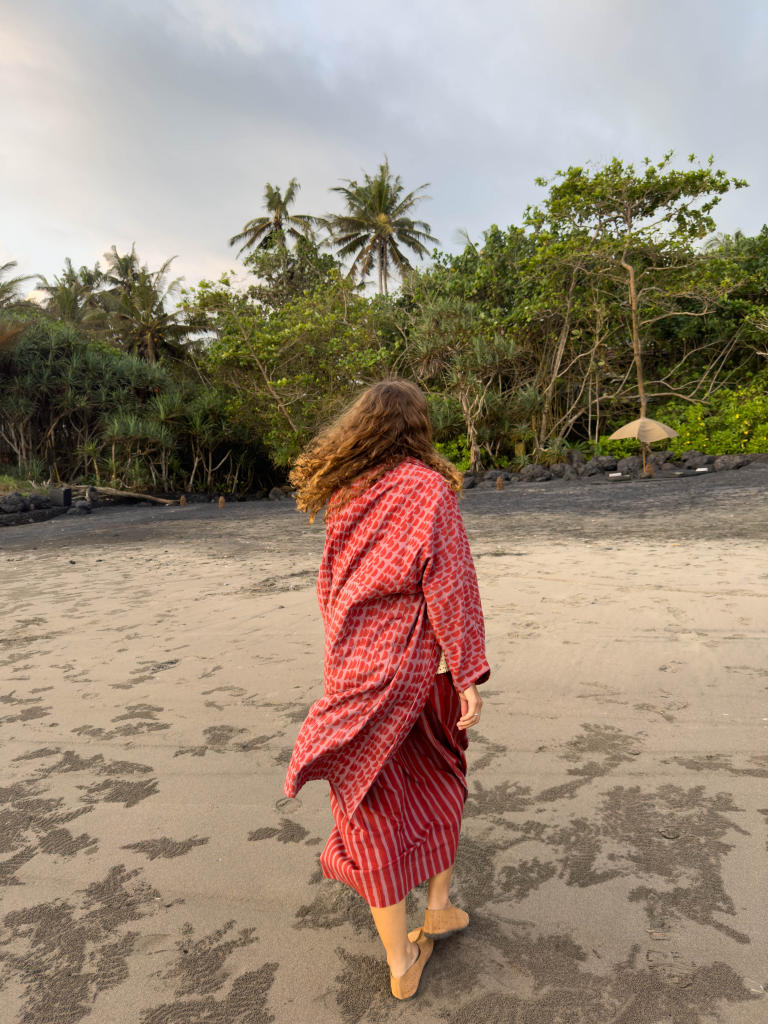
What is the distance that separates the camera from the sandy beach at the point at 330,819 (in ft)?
5.02

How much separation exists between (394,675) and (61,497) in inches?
675

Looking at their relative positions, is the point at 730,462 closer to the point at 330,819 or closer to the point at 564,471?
the point at 564,471

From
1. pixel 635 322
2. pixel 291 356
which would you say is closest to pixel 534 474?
pixel 635 322

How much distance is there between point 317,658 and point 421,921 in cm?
219

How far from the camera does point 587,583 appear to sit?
5508mm

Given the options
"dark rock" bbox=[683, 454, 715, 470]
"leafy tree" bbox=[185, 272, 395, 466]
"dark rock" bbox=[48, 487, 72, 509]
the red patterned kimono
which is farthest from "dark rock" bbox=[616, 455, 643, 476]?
the red patterned kimono

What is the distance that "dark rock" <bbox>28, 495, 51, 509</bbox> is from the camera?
50.7ft

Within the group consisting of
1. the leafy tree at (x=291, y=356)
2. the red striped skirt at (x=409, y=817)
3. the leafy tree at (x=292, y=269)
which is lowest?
the red striped skirt at (x=409, y=817)

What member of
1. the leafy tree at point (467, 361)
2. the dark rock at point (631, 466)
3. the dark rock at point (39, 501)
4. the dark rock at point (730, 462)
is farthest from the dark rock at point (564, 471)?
the dark rock at point (39, 501)

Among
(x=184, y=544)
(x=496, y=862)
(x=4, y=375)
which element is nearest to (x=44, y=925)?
(x=496, y=862)

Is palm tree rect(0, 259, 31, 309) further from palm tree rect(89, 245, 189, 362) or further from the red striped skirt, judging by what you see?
the red striped skirt

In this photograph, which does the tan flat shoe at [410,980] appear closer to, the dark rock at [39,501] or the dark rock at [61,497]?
the dark rock at [39,501]

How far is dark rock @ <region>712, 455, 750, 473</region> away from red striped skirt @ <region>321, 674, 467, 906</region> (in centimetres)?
1619

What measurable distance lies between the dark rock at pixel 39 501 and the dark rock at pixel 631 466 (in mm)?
14959
